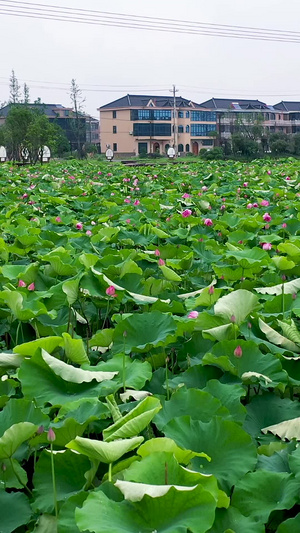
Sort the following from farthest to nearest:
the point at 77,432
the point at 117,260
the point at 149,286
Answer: the point at 117,260 < the point at 149,286 < the point at 77,432

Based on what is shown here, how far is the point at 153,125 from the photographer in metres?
50.0

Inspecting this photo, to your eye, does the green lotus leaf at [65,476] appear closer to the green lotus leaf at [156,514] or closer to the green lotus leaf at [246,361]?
the green lotus leaf at [156,514]

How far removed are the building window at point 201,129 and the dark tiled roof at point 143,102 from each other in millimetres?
1594

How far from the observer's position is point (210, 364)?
108 centimetres

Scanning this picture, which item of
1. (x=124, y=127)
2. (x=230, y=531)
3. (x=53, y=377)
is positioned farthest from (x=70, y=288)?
(x=124, y=127)

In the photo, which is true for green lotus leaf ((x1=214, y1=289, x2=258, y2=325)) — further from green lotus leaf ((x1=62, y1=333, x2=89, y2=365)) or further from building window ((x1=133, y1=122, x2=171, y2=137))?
building window ((x1=133, y1=122, x2=171, y2=137))

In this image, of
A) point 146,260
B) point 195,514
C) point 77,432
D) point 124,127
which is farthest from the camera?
point 124,127

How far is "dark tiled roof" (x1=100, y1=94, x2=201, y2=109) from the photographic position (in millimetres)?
50625

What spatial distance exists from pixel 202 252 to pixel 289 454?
136 cm

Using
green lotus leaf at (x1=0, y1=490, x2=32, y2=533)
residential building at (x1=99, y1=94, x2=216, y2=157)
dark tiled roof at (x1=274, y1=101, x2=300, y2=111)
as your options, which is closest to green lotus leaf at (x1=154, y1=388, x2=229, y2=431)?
green lotus leaf at (x1=0, y1=490, x2=32, y2=533)

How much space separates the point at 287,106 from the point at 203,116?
918 centimetres

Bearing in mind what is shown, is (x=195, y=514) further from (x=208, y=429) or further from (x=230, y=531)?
(x=208, y=429)

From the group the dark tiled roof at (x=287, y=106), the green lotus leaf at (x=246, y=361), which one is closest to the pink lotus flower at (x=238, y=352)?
the green lotus leaf at (x=246, y=361)

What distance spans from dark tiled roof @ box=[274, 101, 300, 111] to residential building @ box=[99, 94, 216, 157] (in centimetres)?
756
